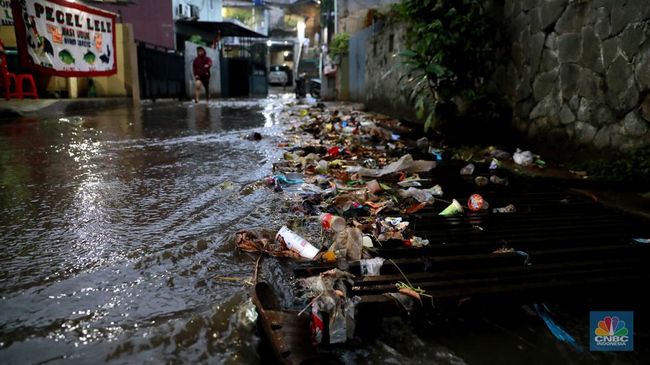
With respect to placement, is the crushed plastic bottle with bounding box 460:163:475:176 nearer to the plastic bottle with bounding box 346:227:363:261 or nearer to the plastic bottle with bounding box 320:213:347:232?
the plastic bottle with bounding box 320:213:347:232

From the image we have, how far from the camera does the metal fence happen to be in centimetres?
1397

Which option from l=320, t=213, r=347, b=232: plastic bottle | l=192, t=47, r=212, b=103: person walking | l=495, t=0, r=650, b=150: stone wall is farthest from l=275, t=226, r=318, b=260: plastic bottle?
l=192, t=47, r=212, b=103: person walking

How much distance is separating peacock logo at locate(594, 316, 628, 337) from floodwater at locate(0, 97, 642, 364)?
5 cm

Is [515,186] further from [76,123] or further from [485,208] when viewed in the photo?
[76,123]

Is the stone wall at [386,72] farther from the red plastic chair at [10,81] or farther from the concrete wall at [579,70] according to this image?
the red plastic chair at [10,81]

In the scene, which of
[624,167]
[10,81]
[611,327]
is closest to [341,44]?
[10,81]

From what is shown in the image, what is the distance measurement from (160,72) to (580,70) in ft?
47.8

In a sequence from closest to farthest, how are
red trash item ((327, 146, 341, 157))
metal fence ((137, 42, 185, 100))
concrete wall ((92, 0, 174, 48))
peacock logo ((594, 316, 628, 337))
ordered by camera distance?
peacock logo ((594, 316, 628, 337)) → red trash item ((327, 146, 341, 157)) → metal fence ((137, 42, 185, 100)) → concrete wall ((92, 0, 174, 48))

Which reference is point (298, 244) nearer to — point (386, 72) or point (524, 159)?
point (524, 159)

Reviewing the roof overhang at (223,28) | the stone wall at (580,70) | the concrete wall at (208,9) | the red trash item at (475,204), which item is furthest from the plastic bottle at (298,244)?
the concrete wall at (208,9)

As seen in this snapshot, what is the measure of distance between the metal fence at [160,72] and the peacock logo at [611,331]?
14662 millimetres

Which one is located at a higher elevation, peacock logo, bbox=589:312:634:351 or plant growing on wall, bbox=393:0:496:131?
plant growing on wall, bbox=393:0:496:131

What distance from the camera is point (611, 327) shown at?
1372mm

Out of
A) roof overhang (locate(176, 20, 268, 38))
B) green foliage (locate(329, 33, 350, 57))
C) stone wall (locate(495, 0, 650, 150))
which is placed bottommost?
stone wall (locate(495, 0, 650, 150))
